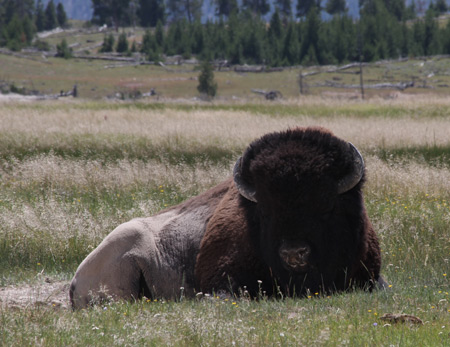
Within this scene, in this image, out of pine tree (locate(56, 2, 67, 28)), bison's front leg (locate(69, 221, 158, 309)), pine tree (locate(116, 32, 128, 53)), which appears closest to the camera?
bison's front leg (locate(69, 221, 158, 309))

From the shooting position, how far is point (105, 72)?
93688 millimetres

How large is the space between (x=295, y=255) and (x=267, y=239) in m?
0.50

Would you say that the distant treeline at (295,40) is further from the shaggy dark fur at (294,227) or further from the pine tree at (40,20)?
the shaggy dark fur at (294,227)

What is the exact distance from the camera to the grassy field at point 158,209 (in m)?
4.43

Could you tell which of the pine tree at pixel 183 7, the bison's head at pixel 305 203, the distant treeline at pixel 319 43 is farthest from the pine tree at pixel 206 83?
the pine tree at pixel 183 7

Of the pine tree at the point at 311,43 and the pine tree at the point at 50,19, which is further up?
the pine tree at the point at 50,19

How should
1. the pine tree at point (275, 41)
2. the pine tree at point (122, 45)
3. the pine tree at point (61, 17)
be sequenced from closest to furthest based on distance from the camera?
the pine tree at point (275, 41)
the pine tree at point (122, 45)
the pine tree at point (61, 17)

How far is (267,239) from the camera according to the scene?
19.1 feet

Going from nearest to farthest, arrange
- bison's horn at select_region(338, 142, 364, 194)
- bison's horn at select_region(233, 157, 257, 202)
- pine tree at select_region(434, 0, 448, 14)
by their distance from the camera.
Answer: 1. bison's horn at select_region(338, 142, 364, 194)
2. bison's horn at select_region(233, 157, 257, 202)
3. pine tree at select_region(434, 0, 448, 14)

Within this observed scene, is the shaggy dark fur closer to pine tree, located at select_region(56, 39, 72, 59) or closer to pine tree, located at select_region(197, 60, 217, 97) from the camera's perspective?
pine tree, located at select_region(197, 60, 217, 97)

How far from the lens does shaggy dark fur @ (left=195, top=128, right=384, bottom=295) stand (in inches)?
220

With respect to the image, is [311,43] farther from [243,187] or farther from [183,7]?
[243,187]

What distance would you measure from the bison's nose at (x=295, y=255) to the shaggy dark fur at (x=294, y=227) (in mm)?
29

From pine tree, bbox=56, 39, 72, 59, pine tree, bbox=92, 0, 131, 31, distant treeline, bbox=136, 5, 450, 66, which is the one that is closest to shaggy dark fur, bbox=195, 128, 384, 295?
distant treeline, bbox=136, 5, 450, 66
